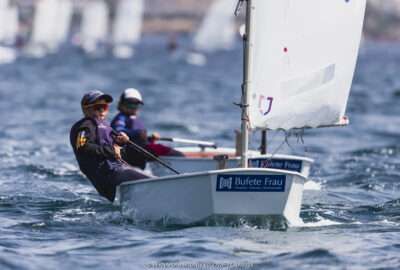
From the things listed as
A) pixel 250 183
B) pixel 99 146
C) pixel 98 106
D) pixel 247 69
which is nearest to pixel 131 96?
pixel 98 106

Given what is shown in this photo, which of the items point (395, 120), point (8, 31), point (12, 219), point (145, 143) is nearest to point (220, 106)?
point (395, 120)

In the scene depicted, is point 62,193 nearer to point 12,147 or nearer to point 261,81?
point 261,81

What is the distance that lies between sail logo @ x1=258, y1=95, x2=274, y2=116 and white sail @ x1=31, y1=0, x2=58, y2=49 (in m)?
74.8

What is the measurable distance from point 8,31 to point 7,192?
7233 cm

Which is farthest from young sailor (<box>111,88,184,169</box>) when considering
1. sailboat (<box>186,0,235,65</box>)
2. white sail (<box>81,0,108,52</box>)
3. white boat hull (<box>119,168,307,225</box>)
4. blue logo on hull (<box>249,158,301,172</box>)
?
white sail (<box>81,0,108,52</box>)

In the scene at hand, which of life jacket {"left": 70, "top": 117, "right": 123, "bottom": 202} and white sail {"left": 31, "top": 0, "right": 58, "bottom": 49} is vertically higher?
white sail {"left": 31, "top": 0, "right": 58, "bottom": 49}

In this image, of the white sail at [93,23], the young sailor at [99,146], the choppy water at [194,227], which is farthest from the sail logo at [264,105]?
the white sail at [93,23]

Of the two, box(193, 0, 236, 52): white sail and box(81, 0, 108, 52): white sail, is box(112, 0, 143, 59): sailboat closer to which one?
box(81, 0, 108, 52): white sail

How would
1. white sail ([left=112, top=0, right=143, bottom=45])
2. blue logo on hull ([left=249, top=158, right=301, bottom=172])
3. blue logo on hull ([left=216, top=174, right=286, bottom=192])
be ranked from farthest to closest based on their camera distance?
white sail ([left=112, top=0, right=143, bottom=45]), blue logo on hull ([left=249, top=158, right=301, bottom=172]), blue logo on hull ([left=216, top=174, right=286, bottom=192])

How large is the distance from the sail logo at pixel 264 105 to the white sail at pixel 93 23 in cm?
8035

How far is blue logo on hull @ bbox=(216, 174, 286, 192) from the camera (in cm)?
850

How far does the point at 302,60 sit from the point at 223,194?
2.25 metres

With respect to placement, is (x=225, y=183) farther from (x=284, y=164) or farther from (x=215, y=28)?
(x=215, y=28)

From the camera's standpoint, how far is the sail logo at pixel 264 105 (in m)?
9.38
